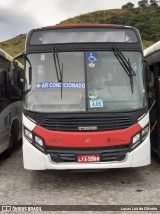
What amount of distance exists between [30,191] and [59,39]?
2.91 metres

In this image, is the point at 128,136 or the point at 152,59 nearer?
the point at 128,136

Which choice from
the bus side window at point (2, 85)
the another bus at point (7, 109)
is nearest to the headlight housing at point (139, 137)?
the another bus at point (7, 109)

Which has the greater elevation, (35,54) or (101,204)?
(35,54)

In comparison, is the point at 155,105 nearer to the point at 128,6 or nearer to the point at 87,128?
the point at 87,128

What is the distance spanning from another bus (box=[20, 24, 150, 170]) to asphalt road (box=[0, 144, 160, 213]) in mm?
463

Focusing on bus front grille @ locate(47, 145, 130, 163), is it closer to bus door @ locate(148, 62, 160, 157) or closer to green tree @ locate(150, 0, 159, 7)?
bus door @ locate(148, 62, 160, 157)

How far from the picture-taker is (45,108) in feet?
23.2

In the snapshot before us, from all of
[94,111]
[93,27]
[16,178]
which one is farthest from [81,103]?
[16,178]

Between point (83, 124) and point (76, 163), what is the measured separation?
0.70 metres

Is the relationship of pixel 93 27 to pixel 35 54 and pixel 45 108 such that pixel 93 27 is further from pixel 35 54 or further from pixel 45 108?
pixel 45 108

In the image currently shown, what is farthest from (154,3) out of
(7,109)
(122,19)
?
(7,109)

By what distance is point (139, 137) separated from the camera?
7.02 m

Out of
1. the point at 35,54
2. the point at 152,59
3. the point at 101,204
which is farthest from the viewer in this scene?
the point at 152,59

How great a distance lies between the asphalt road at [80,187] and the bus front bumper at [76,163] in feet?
1.47
